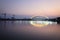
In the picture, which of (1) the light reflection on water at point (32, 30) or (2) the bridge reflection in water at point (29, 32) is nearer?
(2) the bridge reflection in water at point (29, 32)

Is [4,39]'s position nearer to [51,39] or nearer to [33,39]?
[33,39]

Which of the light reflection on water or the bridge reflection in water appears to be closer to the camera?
the bridge reflection in water

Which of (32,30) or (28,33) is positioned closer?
(28,33)

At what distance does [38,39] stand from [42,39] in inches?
6.8

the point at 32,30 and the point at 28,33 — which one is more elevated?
the point at 32,30

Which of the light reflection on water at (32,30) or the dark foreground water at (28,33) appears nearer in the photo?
the dark foreground water at (28,33)

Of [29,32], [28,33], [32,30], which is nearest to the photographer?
[28,33]

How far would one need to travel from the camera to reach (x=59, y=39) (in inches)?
231

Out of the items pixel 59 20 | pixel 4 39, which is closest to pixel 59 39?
pixel 4 39

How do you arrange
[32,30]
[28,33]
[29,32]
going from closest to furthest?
[28,33], [29,32], [32,30]

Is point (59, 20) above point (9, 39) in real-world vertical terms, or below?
above

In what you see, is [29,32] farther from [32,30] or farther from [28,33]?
[32,30]

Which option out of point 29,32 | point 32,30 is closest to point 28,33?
point 29,32

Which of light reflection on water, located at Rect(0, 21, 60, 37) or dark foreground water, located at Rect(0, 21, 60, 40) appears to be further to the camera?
light reflection on water, located at Rect(0, 21, 60, 37)
